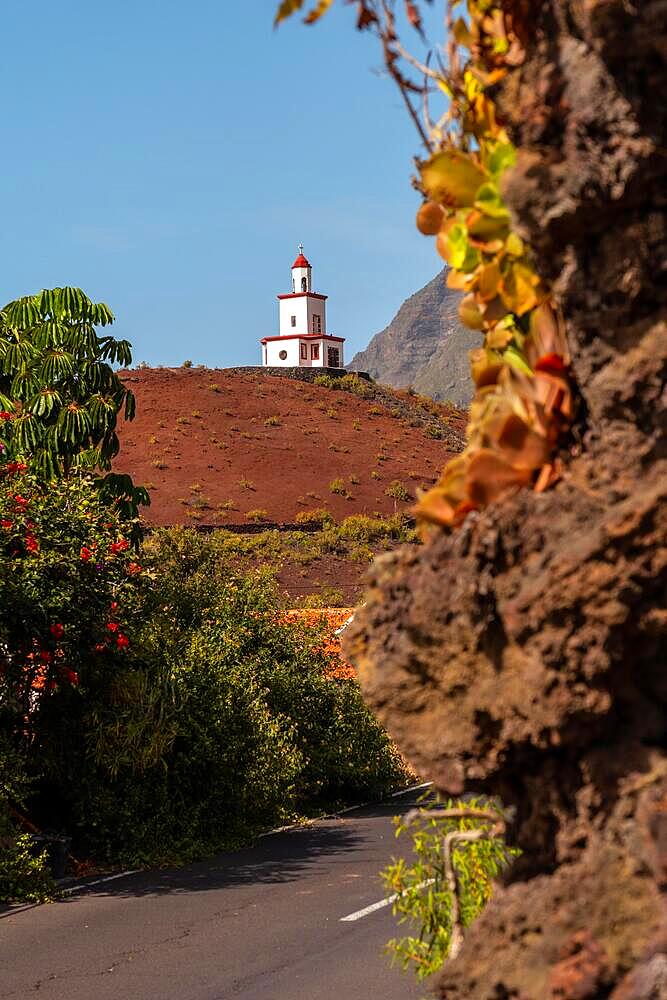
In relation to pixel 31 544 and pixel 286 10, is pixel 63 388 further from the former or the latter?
pixel 286 10

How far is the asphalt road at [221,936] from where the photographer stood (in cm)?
862

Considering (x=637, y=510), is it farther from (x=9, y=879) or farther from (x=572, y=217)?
(x=9, y=879)

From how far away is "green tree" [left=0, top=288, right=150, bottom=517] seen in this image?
15.5 metres

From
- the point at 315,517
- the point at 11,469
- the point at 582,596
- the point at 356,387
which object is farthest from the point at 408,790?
the point at 356,387

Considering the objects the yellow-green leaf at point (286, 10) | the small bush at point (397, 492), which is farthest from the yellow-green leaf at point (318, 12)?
the small bush at point (397, 492)

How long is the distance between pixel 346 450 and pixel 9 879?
68496 mm

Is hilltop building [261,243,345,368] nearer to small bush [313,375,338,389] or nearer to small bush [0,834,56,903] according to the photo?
small bush [313,375,338,389]

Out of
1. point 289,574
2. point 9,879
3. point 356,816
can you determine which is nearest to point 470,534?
point 9,879

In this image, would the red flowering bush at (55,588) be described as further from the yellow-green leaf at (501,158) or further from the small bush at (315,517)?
the small bush at (315,517)

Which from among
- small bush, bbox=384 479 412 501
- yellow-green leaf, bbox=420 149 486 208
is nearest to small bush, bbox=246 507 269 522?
small bush, bbox=384 479 412 501

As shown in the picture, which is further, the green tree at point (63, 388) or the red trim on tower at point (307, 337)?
the red trim on tower at point (307, 337)

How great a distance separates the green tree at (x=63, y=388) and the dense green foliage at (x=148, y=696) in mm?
897

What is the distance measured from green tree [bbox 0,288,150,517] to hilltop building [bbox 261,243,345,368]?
84415mm

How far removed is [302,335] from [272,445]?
26.9 m
